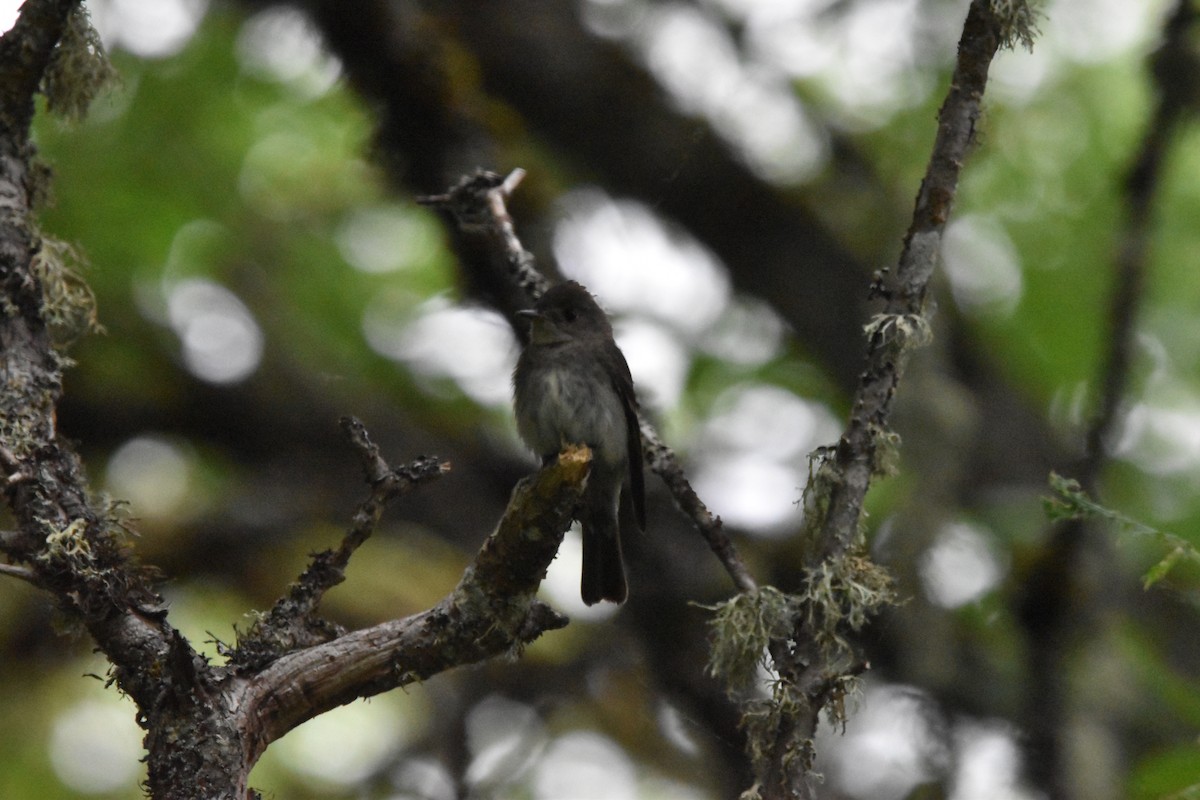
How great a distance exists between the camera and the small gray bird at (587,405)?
506 centimetres

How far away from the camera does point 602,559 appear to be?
527 cm

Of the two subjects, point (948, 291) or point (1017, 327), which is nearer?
point (948, 291)

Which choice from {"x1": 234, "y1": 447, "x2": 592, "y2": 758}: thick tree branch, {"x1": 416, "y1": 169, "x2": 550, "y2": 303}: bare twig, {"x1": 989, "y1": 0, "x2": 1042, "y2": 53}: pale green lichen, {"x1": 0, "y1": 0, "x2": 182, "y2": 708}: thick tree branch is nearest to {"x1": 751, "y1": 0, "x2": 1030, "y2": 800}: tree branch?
{"x1": 989, "y1": 0, "x2": 1042, "y2": 53}: pale green lichen

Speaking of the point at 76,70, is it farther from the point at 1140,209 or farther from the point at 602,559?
the point at 1140,209

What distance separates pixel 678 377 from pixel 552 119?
1.90m

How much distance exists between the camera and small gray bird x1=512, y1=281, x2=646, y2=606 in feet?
16.6

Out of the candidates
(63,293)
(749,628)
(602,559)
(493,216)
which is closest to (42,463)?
(63,293)

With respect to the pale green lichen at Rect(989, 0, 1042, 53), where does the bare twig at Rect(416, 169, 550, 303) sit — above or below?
above

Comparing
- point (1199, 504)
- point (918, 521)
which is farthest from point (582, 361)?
point (1199, 504)

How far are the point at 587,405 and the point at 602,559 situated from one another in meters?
0.63

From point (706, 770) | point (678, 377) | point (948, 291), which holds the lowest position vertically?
point (706, 770)

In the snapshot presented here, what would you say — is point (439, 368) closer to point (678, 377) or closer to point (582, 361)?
point (678, 377)

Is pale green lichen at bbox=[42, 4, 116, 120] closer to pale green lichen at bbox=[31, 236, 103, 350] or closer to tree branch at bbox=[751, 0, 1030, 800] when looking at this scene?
pale green lichen at bbox=[31, 236, 103, 350]

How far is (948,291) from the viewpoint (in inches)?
271
